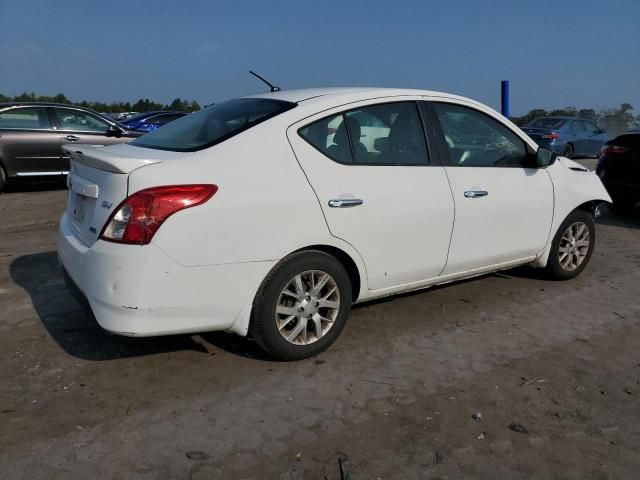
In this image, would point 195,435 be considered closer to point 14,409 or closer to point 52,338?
point 14,409

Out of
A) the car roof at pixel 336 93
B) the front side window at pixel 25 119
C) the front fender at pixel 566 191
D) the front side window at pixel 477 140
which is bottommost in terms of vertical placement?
the front fender at pixel 566 191

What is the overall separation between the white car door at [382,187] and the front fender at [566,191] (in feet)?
4.29

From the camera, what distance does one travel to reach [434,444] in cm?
276

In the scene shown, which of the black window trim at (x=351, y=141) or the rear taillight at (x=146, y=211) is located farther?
the black window trim at (x=351, y=141)

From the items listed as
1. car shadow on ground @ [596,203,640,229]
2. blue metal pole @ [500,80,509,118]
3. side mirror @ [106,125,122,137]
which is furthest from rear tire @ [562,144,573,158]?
side mirror @ [106,125,122,137]

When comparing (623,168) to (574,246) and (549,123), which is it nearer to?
(574,246)

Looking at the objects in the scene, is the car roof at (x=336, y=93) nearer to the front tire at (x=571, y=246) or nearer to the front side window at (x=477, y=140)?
the front side window at (x=477, y=140)

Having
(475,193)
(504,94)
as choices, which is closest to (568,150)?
(504,94)

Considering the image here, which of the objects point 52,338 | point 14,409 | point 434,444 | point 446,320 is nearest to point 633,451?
point 434,444

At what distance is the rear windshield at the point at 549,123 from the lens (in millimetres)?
16531

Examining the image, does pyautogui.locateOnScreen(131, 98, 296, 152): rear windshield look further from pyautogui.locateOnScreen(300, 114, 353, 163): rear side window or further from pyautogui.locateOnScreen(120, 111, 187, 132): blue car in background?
pyautogui.locateOnScreen(120, 111, 187, 132): blue car in background

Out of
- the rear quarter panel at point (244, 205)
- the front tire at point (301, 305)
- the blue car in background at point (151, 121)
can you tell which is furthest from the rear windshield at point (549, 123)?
the rear quarter panel at point (244, 205)

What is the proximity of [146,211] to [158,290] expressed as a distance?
0.41 m

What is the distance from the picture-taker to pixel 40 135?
398 inches
